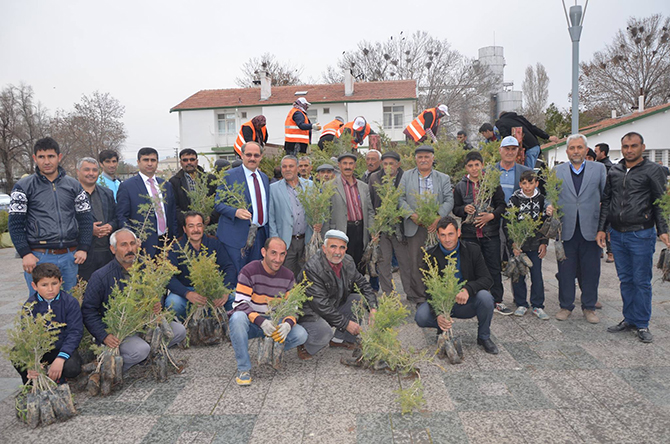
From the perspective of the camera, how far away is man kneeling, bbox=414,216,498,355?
4402 mm

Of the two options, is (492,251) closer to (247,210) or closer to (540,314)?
(540,314)

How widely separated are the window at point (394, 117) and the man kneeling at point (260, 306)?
3023 centimetres

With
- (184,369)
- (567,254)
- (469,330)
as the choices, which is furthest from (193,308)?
(567,254)

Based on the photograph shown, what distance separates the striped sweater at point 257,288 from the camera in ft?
13.6

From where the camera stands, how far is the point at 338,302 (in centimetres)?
450

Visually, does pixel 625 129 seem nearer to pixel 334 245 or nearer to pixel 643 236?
pixel 643 236

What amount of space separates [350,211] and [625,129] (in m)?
25.4

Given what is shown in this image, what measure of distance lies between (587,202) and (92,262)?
586cm

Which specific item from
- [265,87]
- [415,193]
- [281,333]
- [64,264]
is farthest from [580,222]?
[265,87]

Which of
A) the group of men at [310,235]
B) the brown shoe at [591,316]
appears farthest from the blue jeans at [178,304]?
the brown shoe at [591,316]

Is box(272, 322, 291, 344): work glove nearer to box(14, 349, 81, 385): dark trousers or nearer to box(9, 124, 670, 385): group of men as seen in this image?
box(9, 124, 670, 385): group of men

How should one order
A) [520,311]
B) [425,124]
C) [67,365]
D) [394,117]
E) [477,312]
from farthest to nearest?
1. [394,117]
2. [425,124]
3. [520,311]
4. [477,312]
5. [67,365]

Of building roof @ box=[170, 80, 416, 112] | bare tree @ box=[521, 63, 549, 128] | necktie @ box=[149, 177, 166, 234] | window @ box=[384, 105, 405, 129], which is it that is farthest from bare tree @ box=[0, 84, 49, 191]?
bare tree @ box=[521, 63, 549, 128]

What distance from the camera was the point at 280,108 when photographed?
3281cm
